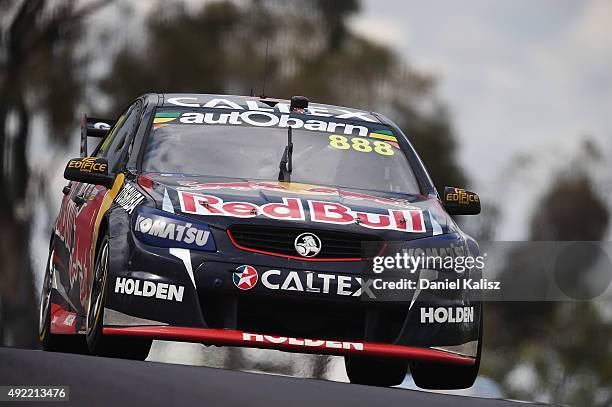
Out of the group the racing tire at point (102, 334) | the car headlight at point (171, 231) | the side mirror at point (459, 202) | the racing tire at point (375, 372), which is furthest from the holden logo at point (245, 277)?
the racing tire at point (375, 372)

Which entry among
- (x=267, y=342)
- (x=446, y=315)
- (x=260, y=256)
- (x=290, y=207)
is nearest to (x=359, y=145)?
(x=290, y=207)

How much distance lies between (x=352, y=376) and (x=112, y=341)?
2.13 meters

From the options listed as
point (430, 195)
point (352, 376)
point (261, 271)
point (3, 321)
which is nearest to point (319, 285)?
point (261, 271)

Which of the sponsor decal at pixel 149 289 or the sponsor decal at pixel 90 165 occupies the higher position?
the sponsor decal at pixel 90 165

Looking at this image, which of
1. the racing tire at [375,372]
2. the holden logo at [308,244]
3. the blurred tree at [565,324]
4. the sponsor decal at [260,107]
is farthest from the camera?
the blurred tree at [565,324]

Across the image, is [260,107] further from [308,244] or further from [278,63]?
[278,63]

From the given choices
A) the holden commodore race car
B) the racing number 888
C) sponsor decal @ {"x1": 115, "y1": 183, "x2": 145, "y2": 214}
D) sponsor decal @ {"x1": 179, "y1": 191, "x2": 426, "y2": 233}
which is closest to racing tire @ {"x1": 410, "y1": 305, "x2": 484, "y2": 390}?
the holden commodore race car

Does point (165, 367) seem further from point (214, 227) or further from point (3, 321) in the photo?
point (3, 321)

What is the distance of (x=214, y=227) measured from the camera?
7.55 m

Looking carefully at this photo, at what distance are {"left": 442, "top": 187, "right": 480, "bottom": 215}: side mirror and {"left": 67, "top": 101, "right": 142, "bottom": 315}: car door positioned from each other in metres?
1.67

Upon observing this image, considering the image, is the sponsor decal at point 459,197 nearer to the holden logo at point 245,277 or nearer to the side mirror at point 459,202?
the side mirror at point 459,202

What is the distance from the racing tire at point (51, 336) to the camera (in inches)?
369

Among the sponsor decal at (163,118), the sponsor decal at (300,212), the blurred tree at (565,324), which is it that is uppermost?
the sponsor decal at (163,118)

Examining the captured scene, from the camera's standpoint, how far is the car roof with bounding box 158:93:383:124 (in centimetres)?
929
